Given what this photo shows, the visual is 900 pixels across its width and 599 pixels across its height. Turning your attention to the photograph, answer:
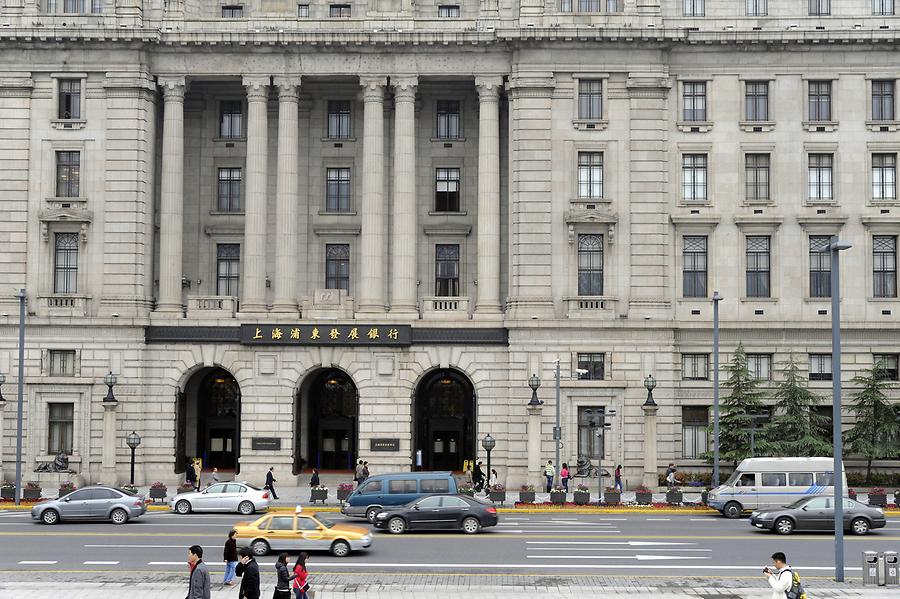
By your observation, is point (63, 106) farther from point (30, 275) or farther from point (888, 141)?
point (888, 141)

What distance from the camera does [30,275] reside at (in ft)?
204

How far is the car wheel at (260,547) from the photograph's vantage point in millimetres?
35469

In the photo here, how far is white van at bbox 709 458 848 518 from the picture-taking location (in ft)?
158

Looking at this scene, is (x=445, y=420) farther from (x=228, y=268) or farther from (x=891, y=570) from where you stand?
(x=891, y=570)

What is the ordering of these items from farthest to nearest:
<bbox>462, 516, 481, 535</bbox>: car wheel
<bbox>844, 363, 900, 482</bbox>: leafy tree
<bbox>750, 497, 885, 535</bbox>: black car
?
1. <bbox>844, 363, 900, 482</bbox>: leafy tree
2. <bbox>462, 516, 481, 535</bbox>: car wheel
3. <bbox>750, 497, 885, 535</bbox>: black car

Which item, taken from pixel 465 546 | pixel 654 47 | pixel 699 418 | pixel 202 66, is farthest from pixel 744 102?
pixel 465 546

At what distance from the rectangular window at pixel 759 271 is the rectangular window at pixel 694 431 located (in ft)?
22.8

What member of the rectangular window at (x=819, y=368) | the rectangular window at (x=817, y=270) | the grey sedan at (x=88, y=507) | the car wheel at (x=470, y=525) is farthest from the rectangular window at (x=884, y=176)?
the grey sedan at (x=88, y=507)

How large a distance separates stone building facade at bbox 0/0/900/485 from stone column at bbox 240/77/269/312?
0.13 m

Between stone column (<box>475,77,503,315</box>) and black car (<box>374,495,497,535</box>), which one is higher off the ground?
stone column (<box>475,77,503,315</box>)

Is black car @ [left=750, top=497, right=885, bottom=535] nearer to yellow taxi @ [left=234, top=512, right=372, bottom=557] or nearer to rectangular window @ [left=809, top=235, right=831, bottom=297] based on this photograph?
yellow taxi @ [left=234, top=512, right=372, bottom=557]

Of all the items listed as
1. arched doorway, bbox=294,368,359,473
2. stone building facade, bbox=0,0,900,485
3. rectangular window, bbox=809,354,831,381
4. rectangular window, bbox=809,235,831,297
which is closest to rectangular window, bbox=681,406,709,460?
stone building facade, bbox=0,0,900,485

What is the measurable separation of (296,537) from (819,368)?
36.3 m

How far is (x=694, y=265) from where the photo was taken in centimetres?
6278
